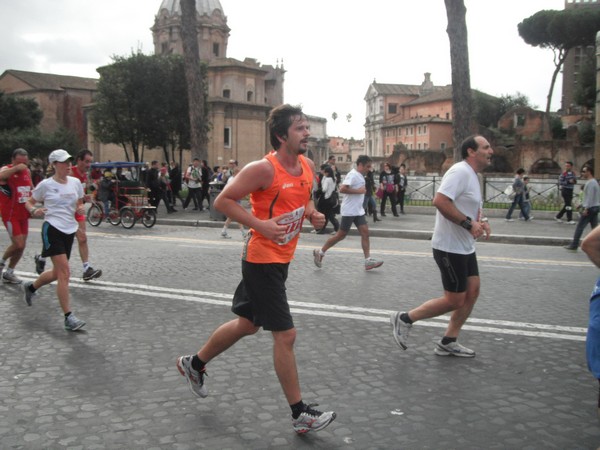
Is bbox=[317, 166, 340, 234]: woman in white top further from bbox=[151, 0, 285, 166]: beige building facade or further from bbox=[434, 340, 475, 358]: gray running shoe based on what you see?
bbox=[151, 0, 285, 166]: beige building facade

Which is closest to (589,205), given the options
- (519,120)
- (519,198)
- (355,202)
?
(355,202)

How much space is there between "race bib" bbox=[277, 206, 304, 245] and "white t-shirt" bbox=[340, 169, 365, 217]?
599 cm

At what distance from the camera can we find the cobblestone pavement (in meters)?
3.55

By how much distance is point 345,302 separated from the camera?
23.1ft

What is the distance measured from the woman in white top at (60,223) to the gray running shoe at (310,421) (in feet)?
10.2

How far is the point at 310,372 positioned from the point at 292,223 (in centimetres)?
147

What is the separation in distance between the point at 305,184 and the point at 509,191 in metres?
18.9

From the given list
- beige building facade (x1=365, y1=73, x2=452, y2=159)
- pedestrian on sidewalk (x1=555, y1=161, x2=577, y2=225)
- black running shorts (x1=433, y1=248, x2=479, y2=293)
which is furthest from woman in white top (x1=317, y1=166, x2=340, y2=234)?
→ beige building facade (x1=365, y1=73, x2=452, y2=159)

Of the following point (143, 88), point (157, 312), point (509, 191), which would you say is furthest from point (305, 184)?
point (143, 88)

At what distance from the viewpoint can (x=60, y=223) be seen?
6.28 m

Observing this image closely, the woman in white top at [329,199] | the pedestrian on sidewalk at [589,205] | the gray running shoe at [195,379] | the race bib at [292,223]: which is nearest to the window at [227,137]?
the woman in white top at [329,199]

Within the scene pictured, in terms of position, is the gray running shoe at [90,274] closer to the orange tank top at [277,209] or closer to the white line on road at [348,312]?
the white line on road at [348,312]

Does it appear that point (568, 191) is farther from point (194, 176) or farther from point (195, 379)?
point (195, 379)

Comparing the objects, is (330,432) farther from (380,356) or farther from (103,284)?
(103,284)
